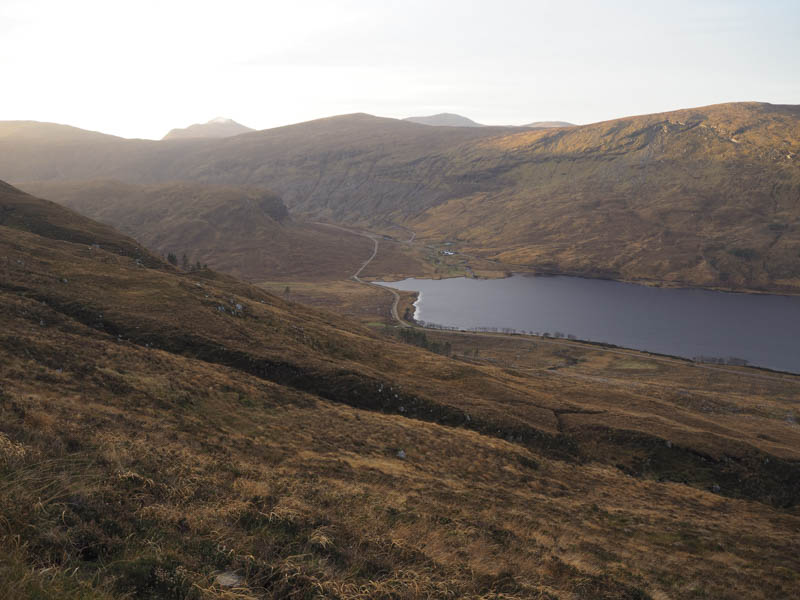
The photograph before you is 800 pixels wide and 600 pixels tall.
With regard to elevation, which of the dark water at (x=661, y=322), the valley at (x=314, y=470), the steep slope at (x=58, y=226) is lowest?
the dark water at (x=661, y=322)

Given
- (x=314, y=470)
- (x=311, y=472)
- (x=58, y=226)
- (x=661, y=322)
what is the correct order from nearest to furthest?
(x=311, y=472), (x=314, y=470), (x=58, y=226), (x=661, y=322)

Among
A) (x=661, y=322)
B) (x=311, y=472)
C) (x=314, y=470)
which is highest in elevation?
(x=311, y=472)

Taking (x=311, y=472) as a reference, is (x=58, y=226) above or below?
above

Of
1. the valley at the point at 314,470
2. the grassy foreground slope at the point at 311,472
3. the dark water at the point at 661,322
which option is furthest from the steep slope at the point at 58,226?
the dark water at the point at 661,322

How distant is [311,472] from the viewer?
1922 cm

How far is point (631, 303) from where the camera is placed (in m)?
197

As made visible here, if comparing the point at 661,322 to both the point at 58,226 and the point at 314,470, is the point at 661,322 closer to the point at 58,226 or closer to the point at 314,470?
the point at 314,470

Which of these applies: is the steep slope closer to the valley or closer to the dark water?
the valley

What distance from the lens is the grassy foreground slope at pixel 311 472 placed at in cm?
933

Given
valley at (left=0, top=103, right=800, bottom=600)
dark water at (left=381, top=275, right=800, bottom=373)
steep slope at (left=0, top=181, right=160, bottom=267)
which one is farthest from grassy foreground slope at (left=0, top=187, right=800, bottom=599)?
dark water at (left=381, top=275, right=800, bottom=373)

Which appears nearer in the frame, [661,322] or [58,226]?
[58,226]

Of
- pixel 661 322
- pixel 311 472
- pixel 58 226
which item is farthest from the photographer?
pixel 661 322

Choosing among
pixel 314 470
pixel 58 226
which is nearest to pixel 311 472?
pixel 314 470

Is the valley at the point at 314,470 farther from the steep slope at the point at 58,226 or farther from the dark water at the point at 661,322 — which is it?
the dark water at the point at 661,322
